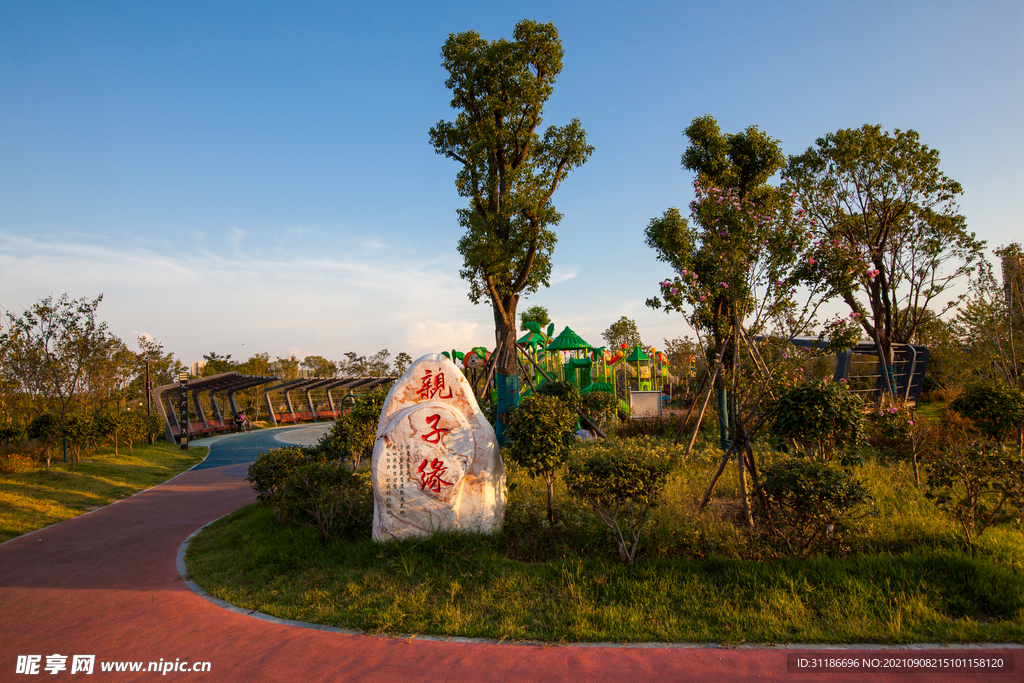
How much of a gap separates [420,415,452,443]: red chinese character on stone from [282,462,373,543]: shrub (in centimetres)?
144

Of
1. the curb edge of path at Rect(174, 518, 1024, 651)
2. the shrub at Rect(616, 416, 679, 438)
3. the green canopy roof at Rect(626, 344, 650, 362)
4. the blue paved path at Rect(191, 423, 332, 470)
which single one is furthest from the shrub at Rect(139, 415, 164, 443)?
the green canopy roof at Rect(626, 344, 650, 362)

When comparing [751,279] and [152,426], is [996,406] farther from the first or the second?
[152,426]

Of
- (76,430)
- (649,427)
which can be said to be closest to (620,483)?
(649,427)

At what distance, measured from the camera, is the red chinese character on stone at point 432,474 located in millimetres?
6262

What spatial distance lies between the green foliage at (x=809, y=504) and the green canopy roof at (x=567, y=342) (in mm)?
12266

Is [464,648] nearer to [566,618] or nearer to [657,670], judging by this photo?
[566,618]

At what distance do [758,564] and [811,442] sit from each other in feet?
5.12

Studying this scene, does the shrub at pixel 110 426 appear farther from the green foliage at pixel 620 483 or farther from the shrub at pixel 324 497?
the green foliage at pixel 620 483

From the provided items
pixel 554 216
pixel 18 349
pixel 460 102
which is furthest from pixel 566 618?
pixel 18 349

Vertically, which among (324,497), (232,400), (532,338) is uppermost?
(532,338)

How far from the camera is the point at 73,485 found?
1148 centimetres

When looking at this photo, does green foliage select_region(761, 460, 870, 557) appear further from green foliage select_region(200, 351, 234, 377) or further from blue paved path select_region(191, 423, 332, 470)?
green foliage select_region(200, 351, 234, 377)

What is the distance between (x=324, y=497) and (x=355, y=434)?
2852 millimetres

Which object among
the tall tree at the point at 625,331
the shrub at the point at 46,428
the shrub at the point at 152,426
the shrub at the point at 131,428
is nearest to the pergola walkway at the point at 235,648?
the shrub at the point at 46,428
